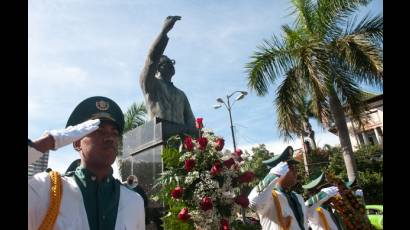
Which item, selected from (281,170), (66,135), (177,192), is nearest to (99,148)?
(66,135)

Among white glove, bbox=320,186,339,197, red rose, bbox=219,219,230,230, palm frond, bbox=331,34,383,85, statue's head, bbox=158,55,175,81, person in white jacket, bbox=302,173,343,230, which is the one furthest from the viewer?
palm frond, bbox=331,34,383,85

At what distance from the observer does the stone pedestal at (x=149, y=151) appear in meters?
6.25

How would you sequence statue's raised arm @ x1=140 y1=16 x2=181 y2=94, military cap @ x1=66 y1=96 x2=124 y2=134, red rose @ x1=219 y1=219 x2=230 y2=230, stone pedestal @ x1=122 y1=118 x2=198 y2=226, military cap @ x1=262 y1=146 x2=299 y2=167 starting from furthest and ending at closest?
statue's raised arm @ x1=140 y1=16 x2=181 y2=94 < stone pedestal @ x1=122 y1=118 x2=198 y2=226 < military cap @ x1=262 y1=146 x2=299 y2=167 < red rose @ x1=219 y1=219 x2=230 y2=230 < military cap @ x1=66 y1=96 x2=124 y2=134

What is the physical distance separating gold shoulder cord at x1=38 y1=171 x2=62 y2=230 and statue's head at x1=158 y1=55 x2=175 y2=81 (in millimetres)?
6541

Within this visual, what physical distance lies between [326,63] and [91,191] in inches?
357

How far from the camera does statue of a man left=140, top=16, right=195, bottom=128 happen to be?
25.9 feet

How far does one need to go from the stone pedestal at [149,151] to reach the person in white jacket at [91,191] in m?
3.44

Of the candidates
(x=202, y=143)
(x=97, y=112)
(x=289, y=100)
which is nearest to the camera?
(x=97, y=112)

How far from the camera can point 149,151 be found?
6625 millimetres

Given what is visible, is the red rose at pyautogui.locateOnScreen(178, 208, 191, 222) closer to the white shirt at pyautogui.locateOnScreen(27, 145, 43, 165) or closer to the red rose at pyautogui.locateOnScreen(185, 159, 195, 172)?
the red rose at pyautogui.locateOnScreen(185, 159, 195, 172)

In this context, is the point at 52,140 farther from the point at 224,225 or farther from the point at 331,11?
the point at 331,11

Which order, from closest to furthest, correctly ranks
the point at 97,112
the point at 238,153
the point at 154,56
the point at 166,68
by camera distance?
the point at 97,112 → the point at 238,153 → the point at 154,56 → the point at 166,68

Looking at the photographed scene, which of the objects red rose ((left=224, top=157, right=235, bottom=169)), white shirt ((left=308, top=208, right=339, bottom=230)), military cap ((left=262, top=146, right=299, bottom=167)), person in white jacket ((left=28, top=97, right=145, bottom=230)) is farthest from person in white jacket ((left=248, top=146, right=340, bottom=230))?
person in white jacket ((left=28, top=97, right=145, bottom=230))
